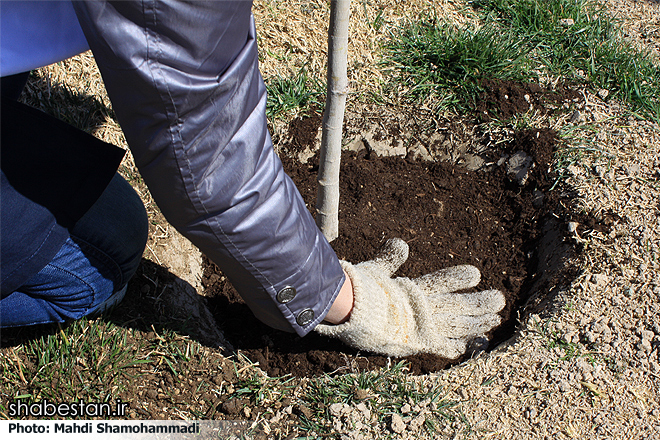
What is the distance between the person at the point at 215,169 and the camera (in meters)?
0.85

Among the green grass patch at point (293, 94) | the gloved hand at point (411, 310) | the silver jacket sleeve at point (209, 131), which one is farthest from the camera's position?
the green grass patch at point (293, 94)

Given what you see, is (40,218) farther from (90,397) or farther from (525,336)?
(525,336)

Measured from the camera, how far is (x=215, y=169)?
3.57ft

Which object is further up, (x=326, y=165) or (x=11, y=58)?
(x=11, y=58)

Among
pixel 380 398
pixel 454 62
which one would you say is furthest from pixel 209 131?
pixel 454 62

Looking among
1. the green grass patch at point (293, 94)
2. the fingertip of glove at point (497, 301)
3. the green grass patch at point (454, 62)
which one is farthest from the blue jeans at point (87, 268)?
the green grass patch at point (454, 62)

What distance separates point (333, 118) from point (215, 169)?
0.92 m

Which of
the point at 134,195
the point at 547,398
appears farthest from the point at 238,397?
the point at 547,398

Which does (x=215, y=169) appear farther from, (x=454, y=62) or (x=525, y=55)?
(x=525, y=55)

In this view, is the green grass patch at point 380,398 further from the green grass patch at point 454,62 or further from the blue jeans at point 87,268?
the green grass patch at point 454,62

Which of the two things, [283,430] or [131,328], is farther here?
[131,328]

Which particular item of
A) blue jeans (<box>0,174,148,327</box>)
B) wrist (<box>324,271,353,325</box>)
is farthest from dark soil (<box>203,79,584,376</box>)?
blue jeans (<box>0,174,148,327</box>)

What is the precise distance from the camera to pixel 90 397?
1.83 meters

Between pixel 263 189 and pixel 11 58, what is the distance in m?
0.63
